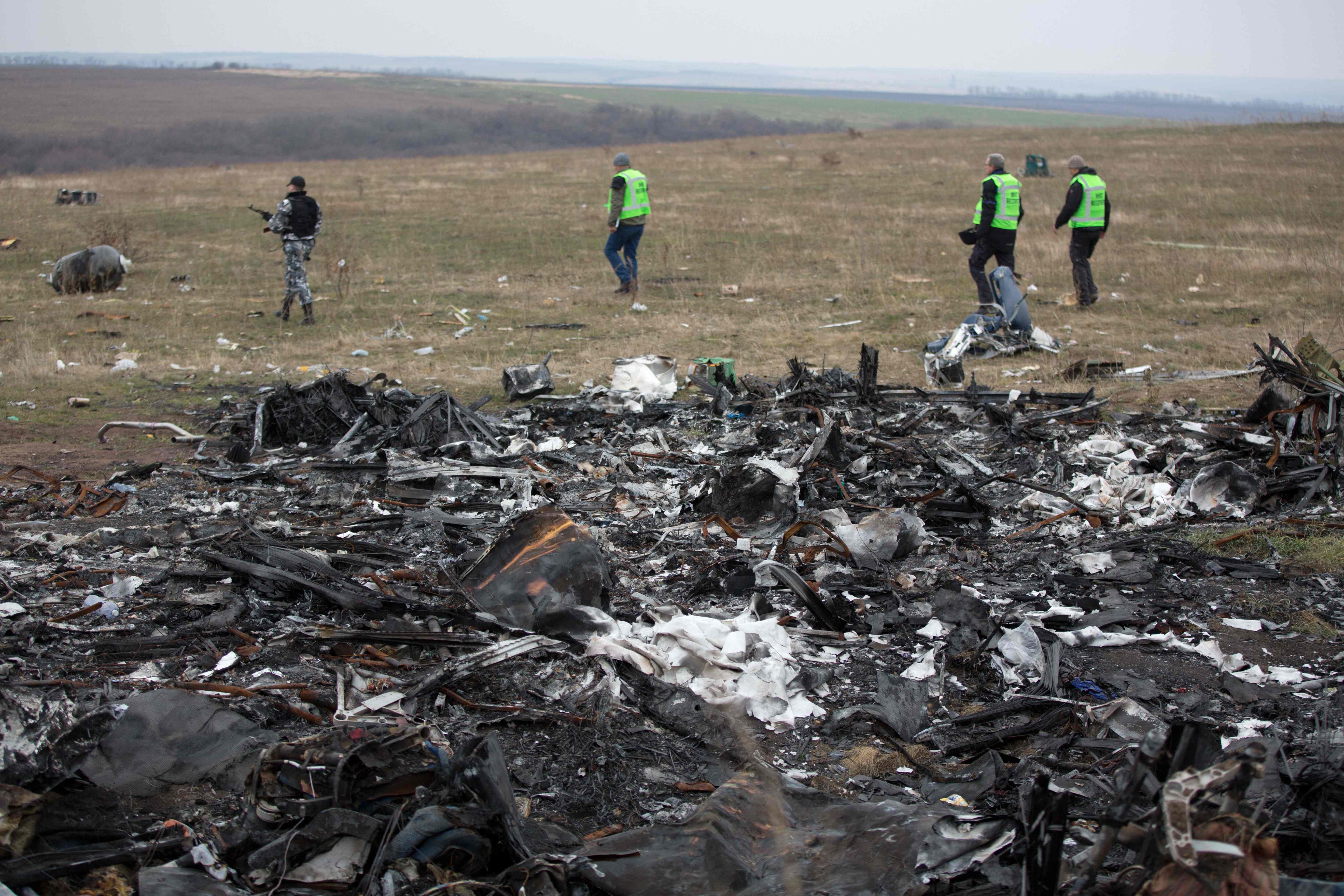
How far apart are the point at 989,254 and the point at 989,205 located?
22.9 inches

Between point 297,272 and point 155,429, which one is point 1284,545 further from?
point 297,272

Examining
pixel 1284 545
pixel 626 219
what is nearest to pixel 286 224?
pixel 626 219

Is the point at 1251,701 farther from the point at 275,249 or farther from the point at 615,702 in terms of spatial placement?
the point at 275,249

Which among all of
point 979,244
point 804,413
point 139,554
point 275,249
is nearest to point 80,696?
point 139,554

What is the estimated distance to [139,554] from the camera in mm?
4434

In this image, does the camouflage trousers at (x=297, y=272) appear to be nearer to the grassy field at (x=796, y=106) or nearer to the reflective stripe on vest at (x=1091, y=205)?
the reflective stripe on vest at (x=1091, y=205)

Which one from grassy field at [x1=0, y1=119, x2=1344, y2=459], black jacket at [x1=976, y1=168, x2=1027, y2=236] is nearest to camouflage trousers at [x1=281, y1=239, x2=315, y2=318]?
grassy field at [x1=0, y1=119, x2=1344, y2=459]

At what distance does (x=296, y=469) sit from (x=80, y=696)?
296cm

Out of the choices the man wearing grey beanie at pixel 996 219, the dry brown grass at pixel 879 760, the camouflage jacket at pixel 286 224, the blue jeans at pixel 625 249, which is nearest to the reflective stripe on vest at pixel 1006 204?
the man wearing grey beanie at pixel 996 219

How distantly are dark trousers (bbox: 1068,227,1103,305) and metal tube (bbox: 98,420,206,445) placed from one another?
30.5 ft

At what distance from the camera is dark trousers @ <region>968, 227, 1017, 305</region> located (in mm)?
9672

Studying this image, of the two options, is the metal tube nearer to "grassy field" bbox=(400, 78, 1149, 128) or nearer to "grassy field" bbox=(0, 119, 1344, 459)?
"grassy field" bbox=(0, 119, 1344, 459)

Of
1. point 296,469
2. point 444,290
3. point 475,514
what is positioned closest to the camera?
point 475,514

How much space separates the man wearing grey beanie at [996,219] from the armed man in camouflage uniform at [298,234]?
7.14 meters
